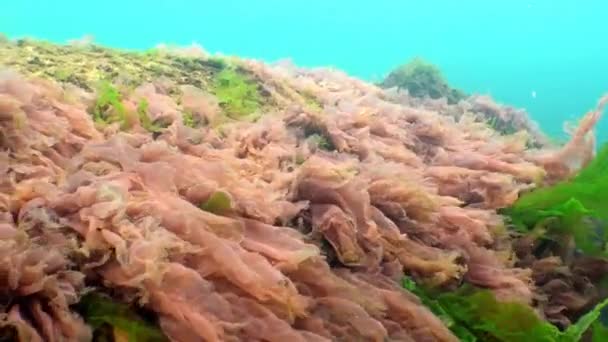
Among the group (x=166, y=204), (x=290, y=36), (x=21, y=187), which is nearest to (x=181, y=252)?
(x=166, y=204)

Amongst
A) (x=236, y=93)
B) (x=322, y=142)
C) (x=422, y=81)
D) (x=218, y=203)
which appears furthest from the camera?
(x=422, y=81)

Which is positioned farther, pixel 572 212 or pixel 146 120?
pixel 572 212

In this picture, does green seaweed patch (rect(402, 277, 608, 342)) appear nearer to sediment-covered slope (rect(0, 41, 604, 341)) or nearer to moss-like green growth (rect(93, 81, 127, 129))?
sediment-covered slope (rect(0, 41, 604, 341))

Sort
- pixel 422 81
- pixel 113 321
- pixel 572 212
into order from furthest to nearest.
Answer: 1. pixel 422 81
2. pixel 572 212
3. pixel 113 321

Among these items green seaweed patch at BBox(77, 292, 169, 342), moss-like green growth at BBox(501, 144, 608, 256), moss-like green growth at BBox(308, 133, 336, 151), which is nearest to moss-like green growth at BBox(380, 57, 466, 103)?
moss-like green growth at BBox(308, 133, 336, 151)

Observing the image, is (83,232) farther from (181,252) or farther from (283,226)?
(283,226)

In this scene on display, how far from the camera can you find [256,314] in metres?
2.34

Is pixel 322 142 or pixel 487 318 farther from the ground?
pixel 322 142

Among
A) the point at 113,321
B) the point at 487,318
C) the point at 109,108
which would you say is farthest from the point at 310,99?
the point at 113,321

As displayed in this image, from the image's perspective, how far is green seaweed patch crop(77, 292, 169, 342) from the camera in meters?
2.14

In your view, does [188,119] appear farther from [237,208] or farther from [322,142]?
[237,208]

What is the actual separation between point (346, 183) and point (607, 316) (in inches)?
63.9

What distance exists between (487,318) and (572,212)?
0.95m

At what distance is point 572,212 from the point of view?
3.54 metres
